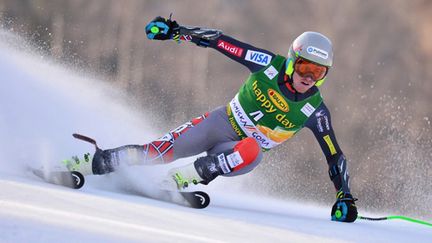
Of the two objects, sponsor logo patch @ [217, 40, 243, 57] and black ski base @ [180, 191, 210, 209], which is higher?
sponsor logo patch @ [217, 40, 243, 57]

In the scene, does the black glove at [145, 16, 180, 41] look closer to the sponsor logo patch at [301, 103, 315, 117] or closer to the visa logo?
the visa logo

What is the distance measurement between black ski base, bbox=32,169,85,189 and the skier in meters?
0.21

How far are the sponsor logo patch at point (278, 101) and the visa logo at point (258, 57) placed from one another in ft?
0.76

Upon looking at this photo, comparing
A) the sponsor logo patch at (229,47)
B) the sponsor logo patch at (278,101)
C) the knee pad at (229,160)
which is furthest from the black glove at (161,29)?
the knee pad at (229,160)

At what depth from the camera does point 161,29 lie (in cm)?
518

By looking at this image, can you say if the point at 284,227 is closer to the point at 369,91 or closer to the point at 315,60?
the point at 315,60

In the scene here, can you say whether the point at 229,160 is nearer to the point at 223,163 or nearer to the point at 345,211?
the point at 223,163

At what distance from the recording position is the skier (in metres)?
4.96

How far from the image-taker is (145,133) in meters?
9.11

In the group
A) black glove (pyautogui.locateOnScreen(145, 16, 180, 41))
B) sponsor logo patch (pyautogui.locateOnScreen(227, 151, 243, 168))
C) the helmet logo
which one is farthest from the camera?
black glove (pyautogui.locateOnScreen(145, 16, 180, 41))

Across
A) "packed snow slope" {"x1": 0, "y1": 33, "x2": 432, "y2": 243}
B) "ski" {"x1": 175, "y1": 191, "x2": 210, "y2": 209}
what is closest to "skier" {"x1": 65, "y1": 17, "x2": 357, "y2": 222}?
"packed snow slope" {"x1": 0, "y1": 33, "x2": 432, "y2": 243}

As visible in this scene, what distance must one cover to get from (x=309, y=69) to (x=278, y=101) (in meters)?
0.31

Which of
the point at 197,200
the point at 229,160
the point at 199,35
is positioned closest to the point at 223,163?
the point at 229,160

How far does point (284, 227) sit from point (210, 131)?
144 centimetres
